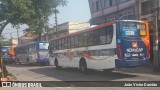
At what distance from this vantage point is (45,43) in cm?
3303

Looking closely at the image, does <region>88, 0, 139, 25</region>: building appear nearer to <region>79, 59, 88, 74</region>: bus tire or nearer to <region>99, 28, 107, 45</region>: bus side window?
<region>79, 59, 88, 74</region>: bus tire

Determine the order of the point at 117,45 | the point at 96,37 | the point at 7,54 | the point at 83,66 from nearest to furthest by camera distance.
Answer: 1. the point at 117,45
2. the point at 96,37
3. the point at 83,66
4. the point at 7,54

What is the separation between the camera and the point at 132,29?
16266 millimetres

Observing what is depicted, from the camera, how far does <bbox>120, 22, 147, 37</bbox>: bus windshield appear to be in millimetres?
16016

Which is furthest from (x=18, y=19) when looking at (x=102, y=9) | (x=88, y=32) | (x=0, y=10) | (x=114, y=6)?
(x=102, y=9)

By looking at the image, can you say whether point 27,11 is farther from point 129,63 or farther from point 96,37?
point 129,63

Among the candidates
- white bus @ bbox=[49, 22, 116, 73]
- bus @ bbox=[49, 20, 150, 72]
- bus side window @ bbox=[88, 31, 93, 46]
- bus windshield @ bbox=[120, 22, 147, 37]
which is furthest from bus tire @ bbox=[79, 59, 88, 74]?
bus windshield @ bbox=[120, 22, 147, 37]

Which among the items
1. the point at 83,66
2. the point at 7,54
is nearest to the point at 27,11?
the point at 83,66

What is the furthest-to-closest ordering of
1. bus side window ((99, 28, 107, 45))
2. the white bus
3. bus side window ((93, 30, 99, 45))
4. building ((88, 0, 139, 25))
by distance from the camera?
building ((88, 0, 139, 25)), bus side window ((93, 30, 99, 45)), bus side window ((99, 28, 107, 45)), the white bus

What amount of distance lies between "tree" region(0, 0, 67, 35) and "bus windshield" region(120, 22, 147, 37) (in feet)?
13.5

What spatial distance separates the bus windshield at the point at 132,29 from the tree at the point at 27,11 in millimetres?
4104

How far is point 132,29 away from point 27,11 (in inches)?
225

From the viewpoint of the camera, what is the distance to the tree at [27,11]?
16297mm

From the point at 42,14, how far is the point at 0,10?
2.46 meters
